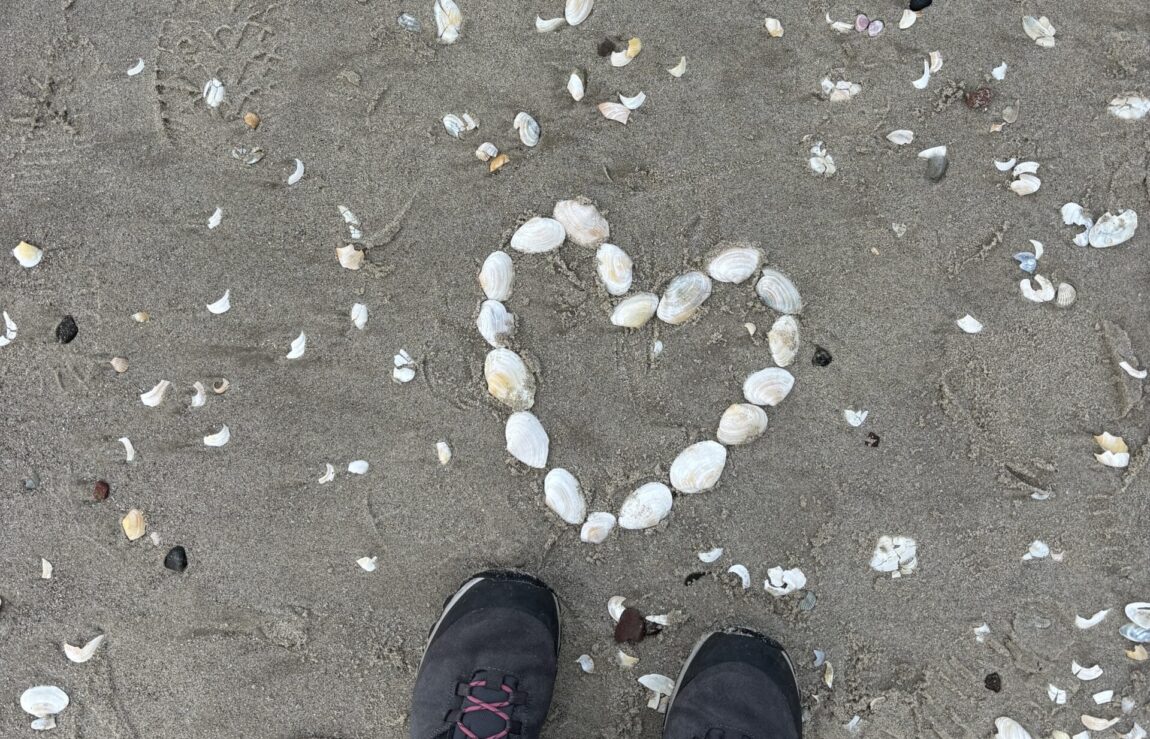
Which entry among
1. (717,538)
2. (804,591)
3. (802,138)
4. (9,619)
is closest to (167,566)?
(9,619)

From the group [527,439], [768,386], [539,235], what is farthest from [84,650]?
[768,386]

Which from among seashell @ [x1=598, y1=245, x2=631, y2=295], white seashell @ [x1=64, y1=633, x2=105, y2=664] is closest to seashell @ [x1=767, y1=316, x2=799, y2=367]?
seashell @ [x1=598, y1=245, x2=631, y2=295]

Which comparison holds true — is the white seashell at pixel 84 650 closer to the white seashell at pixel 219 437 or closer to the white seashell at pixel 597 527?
the white seashell at pixel 219 437

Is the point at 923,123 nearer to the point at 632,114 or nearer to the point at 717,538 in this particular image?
the point at 632,114

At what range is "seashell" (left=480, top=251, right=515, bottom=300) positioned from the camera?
7.14ft

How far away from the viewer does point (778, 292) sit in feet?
7.07

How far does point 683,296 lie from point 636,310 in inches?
5.9

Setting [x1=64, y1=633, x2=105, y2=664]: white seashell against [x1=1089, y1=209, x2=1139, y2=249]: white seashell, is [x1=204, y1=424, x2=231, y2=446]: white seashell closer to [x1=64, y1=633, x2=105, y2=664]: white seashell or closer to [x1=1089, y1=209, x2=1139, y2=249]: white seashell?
[x1=64, y1=633, x2=105, y2=664]: white seashell

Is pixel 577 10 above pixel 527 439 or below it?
above

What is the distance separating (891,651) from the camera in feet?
7.25

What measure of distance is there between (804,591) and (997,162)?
1.47 meters

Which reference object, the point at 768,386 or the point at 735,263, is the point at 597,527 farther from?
the point at 735,263

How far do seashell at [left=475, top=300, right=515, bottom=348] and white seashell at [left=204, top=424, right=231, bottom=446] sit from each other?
0.86 metres

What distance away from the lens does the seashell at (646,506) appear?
2.18 meters
